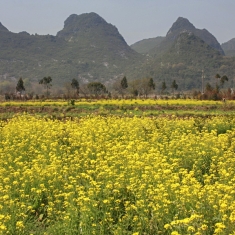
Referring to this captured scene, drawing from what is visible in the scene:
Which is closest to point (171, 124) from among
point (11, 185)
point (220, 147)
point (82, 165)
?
point (220, 147)

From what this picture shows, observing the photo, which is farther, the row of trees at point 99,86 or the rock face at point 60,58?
the rock face at point 60,58

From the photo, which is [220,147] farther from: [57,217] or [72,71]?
[72,71]

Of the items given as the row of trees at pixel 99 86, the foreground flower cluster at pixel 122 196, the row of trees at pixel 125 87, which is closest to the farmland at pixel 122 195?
the foreground flower cluster at pixel 122 196

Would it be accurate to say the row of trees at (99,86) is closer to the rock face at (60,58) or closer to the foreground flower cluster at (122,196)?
the foreground flower cluster at (122,196)

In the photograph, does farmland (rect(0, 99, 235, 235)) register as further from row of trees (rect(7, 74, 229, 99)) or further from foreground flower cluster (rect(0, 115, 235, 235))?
row of trees (rect(7, 74, 229, 99))

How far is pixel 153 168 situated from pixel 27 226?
7.68ft

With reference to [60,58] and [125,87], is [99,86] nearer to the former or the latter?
[125,87]

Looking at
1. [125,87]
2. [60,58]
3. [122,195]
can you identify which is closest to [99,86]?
[125,87]

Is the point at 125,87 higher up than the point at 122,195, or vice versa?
the point at 125,87

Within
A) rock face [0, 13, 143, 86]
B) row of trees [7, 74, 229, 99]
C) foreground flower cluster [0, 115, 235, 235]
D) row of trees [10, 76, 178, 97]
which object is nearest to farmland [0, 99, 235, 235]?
foreground flower cluster [0, 115, 235, 235]

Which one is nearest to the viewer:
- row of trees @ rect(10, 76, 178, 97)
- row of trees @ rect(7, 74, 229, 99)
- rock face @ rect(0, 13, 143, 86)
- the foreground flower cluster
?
the foreground flower cluster

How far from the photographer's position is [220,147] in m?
8.60

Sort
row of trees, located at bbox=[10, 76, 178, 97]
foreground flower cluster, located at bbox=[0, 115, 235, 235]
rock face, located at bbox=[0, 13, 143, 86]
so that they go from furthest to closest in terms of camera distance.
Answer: rock face, located at bbox=[0, 13, 143, 86], row of trees, located at bbox=[10, 76, 178, 97], foreground flower cluster, located at bbox=[0, 115, 235, 235]

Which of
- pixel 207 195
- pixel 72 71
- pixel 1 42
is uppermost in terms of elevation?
pixel 1 42
